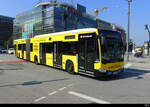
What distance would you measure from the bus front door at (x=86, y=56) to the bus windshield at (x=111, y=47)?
662 millimetres

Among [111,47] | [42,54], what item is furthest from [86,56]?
[42,54]

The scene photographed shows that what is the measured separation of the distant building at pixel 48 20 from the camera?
57022 mm

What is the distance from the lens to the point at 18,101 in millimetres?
5203

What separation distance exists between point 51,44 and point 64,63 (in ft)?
8.47

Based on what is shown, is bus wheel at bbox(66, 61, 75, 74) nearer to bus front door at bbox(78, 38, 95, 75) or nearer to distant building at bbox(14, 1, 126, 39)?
bus front door at bbox(78, 38, 95, 75)

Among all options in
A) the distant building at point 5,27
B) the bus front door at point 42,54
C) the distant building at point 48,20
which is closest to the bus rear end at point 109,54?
the bus front door at point 42,54

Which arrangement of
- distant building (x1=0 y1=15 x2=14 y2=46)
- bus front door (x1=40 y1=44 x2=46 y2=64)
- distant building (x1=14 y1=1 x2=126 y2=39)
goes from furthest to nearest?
distant building (x1=0 y1=15 x2=14 y2=46) < distant building (x1=14 y1=1 x2=126 y2=39) < bus front door (x1=40 y1=44 x2=46 y2=64)

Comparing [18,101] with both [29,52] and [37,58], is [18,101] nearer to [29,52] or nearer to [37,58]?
[37,58]

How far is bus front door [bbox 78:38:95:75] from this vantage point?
354 inches

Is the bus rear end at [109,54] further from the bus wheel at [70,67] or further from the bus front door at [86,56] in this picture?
the bus wheel at [70,67]

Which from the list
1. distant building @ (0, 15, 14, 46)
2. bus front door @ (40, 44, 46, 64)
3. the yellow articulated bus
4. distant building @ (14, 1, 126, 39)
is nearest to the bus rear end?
the yellow articulated bus

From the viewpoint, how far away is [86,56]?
935 centimetres

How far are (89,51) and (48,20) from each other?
51804 millimetres

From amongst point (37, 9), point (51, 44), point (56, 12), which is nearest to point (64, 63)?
point (51, 44)
